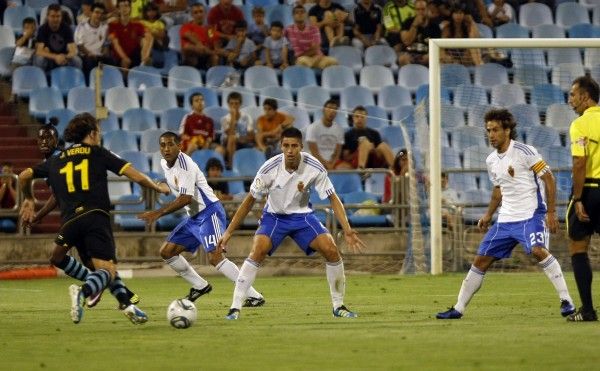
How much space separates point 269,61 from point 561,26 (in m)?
5.58

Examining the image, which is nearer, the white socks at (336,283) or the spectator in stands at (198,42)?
the white socks at (336,283)

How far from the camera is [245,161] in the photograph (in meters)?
23.1

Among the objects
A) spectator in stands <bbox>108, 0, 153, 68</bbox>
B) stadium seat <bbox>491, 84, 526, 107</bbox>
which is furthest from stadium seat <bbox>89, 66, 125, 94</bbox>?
stadium seat <bbox>491, 84, 526, 107</bbox>

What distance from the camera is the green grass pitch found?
9695 millimetres

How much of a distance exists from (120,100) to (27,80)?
60.3 inches

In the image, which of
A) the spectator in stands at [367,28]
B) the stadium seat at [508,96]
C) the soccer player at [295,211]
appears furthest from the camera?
the spectator in stands at [367,28]

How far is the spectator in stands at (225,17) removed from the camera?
81.5ft

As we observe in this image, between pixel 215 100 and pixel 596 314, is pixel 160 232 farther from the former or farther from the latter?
pixel 596 314

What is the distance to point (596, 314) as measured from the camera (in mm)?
12922

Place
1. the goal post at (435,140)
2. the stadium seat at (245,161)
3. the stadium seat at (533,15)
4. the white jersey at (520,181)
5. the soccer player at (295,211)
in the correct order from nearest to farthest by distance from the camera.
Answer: the white jersey at (520,181)
the soccer player at (295,211)
the goal post at (435,140)
the stadium seat at (245,161)
the stadium seat at (533,15)

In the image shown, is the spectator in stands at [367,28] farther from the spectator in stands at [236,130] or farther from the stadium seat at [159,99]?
the stadium seat at [159,99]

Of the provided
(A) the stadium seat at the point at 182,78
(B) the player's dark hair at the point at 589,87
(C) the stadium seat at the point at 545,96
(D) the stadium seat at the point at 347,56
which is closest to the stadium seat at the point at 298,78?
(D) the stadium seat at the point at 347,56

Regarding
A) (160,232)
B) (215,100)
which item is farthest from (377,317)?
(215,100)

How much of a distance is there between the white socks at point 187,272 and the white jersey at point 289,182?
220cm
